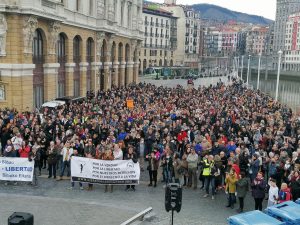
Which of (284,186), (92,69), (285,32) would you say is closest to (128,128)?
(284,186)

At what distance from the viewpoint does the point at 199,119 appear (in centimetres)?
2386

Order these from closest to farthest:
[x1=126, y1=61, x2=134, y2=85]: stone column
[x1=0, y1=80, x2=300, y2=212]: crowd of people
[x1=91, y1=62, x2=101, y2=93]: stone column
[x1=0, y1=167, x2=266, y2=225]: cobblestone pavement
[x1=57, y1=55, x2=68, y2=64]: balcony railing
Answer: [x1=0, y1=167, x2=266, y2=225]: cobblestone pavement < [x1=0, y1=80, x2=300, y2=212]: crowd of people < [x1=57, y1=55, x2=68, y2=64]: balcony railing < [x1=91, y1=62, x2=101, y2=93]: stone column < [x1=126, y1=61, x2=134, y2=85]: stone column

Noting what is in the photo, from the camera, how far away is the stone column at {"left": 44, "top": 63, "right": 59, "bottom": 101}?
32.6 metres

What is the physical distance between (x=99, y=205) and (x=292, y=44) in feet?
596

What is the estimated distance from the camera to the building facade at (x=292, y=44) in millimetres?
174562

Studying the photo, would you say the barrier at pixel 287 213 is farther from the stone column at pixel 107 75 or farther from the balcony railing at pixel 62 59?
the stone column at pixel 107 75

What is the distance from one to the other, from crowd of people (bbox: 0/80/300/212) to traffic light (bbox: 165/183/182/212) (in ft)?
11.4

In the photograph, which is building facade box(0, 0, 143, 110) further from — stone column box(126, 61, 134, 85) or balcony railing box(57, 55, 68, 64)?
stone column box(126, 61, 134, 85)

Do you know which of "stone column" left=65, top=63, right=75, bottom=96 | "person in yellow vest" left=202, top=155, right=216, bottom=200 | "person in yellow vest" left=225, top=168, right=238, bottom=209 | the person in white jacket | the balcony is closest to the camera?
the person in white jacket

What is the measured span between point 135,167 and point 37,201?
144 inches

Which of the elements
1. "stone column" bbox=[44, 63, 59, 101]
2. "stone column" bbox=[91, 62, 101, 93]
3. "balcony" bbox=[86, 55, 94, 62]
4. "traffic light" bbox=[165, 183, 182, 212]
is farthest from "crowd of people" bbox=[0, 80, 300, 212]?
"stone column" bbox=[91, 62, 101, 93]

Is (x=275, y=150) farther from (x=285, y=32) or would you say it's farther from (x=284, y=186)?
(x=285, y=32)

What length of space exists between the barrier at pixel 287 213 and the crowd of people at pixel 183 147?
69.6 inches

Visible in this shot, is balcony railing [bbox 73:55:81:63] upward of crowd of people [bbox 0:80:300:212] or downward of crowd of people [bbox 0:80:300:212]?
upward
